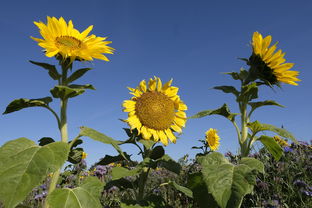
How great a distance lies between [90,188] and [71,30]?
1.36 m

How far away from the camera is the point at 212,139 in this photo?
6930 mm

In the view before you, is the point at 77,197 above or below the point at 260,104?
below

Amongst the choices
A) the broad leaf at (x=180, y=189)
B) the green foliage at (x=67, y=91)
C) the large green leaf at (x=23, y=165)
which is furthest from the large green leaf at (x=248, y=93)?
the large green leaf at (x=23, y=165)

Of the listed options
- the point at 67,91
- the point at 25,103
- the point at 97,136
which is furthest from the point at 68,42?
the point at 97,136

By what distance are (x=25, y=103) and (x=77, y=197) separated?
79 centimetres

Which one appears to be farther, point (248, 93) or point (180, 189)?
point (248, 93)

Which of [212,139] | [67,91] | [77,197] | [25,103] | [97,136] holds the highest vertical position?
[212,139]

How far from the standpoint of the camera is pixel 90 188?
243 cm

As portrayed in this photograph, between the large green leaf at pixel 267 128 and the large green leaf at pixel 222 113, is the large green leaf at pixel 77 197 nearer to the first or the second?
the large green leaf at pixel 222 113

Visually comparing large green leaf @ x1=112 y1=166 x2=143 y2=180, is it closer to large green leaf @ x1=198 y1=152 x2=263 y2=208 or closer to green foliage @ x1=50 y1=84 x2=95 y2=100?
large green leaf @ x1=198 y1=152 x2=263 y2=208

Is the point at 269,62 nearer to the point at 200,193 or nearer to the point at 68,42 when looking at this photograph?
the point at 200,193

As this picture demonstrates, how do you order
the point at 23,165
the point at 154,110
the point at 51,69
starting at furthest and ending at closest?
the point at 154,110 → the point at 51,69 → the point at 23,165

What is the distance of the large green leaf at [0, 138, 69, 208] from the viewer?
70.7 inches

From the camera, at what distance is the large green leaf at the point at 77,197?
6.97ft
